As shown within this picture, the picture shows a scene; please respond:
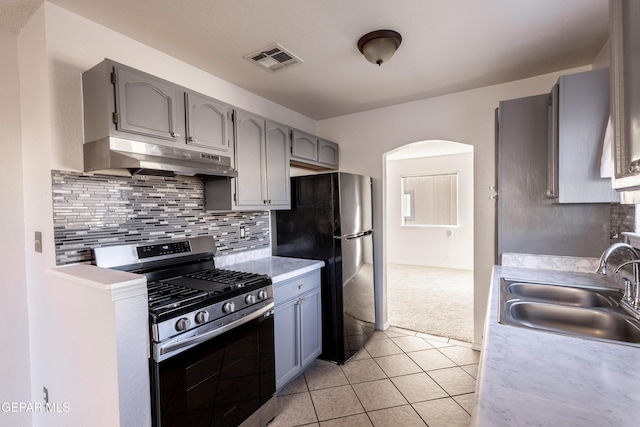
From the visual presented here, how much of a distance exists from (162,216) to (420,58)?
218 centimetres

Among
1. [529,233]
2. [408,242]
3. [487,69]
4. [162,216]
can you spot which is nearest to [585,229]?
[529,233]

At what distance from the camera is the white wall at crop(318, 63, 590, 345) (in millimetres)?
2676

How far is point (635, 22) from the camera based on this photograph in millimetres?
749

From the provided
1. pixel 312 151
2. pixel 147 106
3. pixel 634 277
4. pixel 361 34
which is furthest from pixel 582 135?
pixel 147 106

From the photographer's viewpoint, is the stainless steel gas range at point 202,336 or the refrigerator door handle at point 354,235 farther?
the refrigerator door handle at point 354,235

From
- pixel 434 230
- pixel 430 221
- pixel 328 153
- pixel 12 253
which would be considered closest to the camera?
pixel 12 253

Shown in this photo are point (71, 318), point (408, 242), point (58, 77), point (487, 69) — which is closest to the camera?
point (71, 318)

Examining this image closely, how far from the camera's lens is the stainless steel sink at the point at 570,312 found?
1213mm

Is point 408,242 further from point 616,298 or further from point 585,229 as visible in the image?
point 616,298

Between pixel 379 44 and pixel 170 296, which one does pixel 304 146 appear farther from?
pixel 170 296

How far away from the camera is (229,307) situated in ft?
5.39

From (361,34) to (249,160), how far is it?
1.17 meters

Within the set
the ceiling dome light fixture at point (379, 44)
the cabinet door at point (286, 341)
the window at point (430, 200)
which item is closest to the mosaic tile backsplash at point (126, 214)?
the cabinet door at point (286, 341)

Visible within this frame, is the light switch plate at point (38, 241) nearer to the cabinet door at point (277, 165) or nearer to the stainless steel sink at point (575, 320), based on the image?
the cabinet door at point (277, 165)
